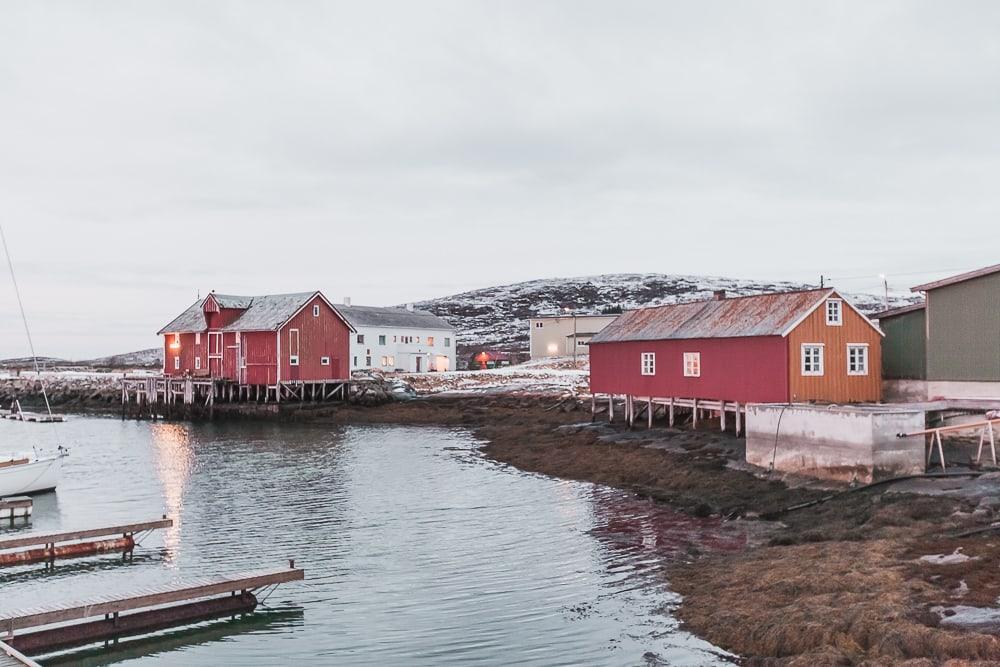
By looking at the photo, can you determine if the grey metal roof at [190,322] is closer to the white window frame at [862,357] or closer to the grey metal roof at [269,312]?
the grey metal roof at [269,312]

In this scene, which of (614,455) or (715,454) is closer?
(715,454)

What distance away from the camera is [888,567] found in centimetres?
1477

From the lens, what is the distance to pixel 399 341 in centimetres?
8381

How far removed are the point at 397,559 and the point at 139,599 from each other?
636 centimetres

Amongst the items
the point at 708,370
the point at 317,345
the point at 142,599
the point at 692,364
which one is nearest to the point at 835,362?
the point at 708,370

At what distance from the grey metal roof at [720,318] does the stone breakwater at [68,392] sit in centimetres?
5378

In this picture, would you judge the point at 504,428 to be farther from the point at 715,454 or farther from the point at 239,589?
the point at 239,589

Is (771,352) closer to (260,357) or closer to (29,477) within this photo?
(29,477)

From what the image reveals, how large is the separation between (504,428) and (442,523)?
73.8ft

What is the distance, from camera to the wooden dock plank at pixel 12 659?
1154 centimetres

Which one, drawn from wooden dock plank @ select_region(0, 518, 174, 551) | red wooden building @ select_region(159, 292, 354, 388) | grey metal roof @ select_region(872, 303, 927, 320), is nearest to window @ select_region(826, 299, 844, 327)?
grey metal roof @ select_region(872, 303, 927, 320)

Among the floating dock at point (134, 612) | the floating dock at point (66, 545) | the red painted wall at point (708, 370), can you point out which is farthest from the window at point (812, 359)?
the floating dock at point (66, 545)

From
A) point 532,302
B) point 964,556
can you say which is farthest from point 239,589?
point 532,302

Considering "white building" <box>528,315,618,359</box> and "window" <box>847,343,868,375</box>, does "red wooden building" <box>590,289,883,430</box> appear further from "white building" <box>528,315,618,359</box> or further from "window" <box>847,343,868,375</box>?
"white building" <box>528,315,618,359</box>
